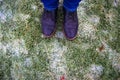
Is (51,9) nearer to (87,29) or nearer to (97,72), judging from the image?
(87,29)

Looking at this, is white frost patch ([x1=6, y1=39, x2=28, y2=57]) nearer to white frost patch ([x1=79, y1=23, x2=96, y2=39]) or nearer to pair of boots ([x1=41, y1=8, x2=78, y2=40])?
pair of boots ([x1=41, y1=8, x2=78, y2=40])

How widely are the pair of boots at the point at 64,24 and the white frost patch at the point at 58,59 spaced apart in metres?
0.15

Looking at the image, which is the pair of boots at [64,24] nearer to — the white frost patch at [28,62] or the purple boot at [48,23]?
the purple boot at [48,23]

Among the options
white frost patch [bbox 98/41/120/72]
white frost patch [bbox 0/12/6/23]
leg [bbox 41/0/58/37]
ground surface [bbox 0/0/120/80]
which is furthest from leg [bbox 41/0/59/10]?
white frost patch [bbox 98/41/120/72]

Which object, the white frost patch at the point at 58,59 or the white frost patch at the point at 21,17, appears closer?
the white frost patch at the point at 58,59

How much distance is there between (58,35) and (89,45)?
1.29 ft

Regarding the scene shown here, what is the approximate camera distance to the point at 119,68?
2.83 m

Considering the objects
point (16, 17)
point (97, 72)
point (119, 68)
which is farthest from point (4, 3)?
point (119, 68)

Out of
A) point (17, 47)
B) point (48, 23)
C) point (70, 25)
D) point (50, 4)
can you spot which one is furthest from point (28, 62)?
point (50, 4)

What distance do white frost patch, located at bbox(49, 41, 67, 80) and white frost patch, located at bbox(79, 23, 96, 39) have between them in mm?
301

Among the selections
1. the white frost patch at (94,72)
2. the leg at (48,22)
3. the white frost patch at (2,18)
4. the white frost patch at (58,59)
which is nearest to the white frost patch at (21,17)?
the white frost patch at (2,18)

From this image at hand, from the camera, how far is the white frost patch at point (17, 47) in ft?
9.17

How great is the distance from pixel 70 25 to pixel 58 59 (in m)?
0.42

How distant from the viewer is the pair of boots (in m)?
2.71
